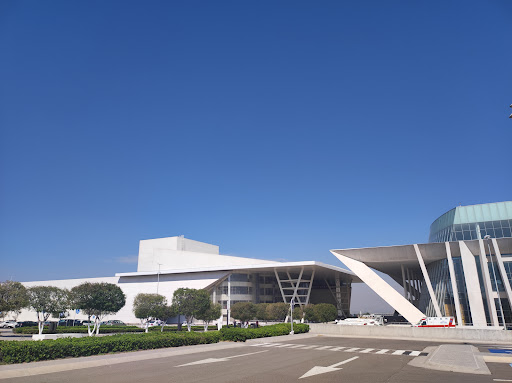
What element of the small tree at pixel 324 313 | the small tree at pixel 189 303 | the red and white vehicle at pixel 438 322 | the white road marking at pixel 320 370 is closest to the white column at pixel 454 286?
the red and white vehicle at pixel 438 322

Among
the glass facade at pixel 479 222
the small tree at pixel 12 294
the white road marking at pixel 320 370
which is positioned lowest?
the white road marking at pixel 320 370

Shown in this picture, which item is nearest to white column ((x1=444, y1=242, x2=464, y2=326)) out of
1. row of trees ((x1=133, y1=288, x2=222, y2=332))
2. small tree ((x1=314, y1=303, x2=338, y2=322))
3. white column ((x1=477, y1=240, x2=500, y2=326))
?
white column ((x1=477, y1=240, x2=500, y2=326))

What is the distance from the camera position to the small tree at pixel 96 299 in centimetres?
4931

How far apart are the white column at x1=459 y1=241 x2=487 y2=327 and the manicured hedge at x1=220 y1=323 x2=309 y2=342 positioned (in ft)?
68.0

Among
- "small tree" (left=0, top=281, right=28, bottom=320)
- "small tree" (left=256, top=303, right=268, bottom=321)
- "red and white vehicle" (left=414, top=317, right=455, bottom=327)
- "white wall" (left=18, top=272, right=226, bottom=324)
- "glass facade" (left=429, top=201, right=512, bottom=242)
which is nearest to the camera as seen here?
"small tree" (left=0, top=281, right=28, bottom=320)

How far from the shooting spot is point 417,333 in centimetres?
3578

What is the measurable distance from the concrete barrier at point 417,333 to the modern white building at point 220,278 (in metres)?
22.9

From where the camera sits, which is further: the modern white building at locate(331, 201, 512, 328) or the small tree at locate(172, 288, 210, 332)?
the small tree at locate(172, 288, 210, 332)

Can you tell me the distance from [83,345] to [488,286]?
142 feet

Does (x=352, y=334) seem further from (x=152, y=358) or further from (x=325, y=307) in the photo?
(x=152, y=358)

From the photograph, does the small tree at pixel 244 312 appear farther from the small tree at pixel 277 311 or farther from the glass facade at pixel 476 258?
the glass facade at pixel 476 258

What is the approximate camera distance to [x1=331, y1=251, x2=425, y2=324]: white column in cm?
4450

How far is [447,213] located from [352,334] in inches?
1243

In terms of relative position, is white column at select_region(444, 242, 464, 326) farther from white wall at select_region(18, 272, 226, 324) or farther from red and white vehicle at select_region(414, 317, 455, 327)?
white wall at select_region(18, 272, 226, 324)
